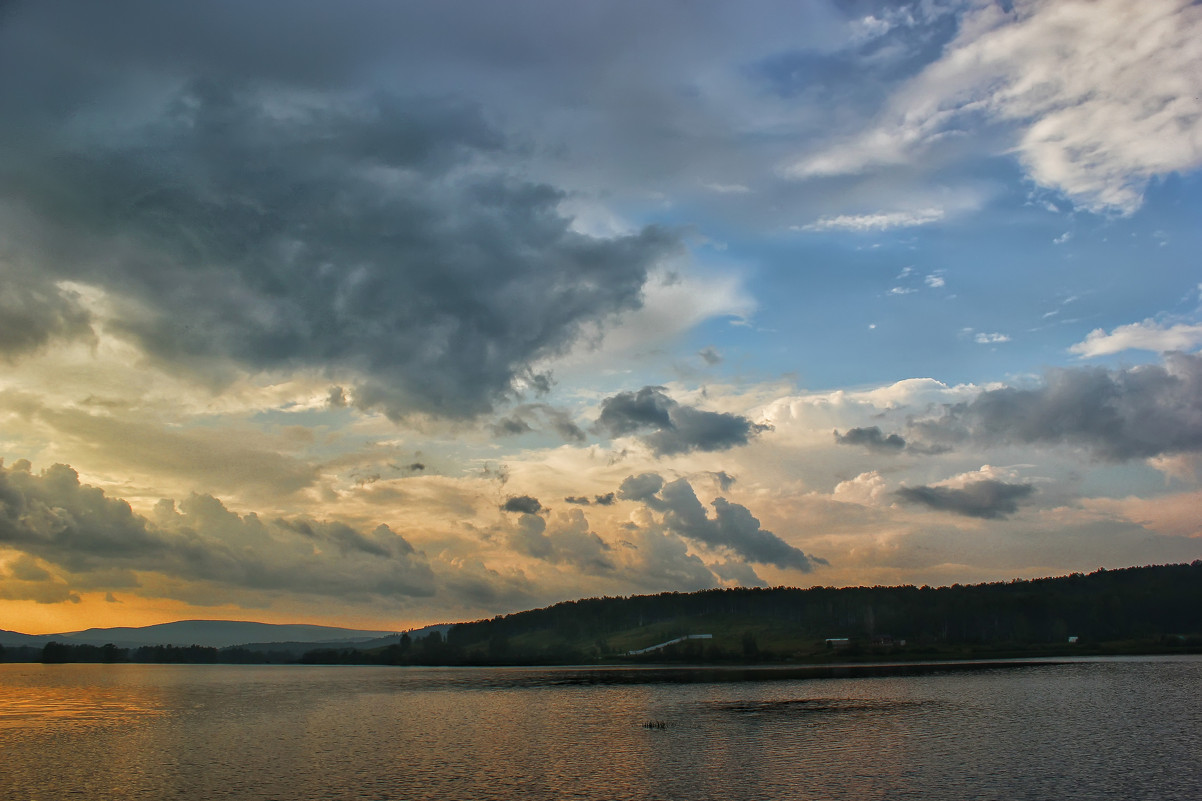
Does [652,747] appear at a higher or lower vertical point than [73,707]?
higher

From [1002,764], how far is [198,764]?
255ft

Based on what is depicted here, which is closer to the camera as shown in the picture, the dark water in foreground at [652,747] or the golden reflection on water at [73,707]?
the dark water in foreground at [652,747]

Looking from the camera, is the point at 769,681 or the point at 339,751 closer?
the point at 339,751

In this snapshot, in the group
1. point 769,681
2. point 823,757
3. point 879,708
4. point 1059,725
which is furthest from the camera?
point 769,681

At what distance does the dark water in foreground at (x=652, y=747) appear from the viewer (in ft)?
204

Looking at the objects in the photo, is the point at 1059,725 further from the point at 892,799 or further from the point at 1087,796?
the point at 892,799

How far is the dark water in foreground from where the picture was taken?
62.3 m

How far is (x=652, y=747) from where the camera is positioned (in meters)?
83.9

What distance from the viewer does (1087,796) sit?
55219 mm

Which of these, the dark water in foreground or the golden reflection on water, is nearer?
the dark water in foreground

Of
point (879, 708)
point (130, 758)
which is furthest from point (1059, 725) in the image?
point (130, 758)

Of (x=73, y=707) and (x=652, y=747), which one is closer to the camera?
(x=652, y=747)

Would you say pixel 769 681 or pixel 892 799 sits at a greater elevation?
pixel 892 799

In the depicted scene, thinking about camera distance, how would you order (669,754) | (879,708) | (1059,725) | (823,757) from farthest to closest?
(879,708), (1059,725), (669,754), (823,757)
